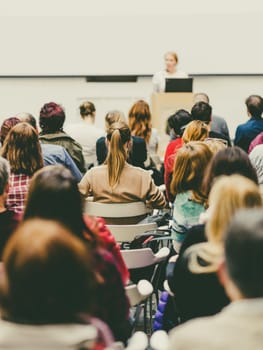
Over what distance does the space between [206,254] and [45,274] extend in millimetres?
948

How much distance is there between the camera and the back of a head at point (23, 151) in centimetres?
418

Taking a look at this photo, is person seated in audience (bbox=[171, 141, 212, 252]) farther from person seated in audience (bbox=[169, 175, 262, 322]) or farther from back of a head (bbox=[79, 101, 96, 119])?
back of a head (bbox=[79, 101, 96, 119])

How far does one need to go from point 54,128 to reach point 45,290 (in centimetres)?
389

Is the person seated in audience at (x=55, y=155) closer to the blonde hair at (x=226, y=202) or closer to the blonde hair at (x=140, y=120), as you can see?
the blonde hair at (x=140, y=120)

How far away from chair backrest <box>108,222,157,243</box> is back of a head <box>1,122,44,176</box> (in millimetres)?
604

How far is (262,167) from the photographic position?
5.24 m

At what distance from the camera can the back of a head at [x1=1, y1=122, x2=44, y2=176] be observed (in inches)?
164

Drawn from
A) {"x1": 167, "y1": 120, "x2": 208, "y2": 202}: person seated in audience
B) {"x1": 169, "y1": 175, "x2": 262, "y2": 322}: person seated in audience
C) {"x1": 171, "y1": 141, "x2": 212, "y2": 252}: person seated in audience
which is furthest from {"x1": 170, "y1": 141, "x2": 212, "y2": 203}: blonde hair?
{"x1": 167, "y1": 120, "x2": 208, "y2": 202}: person seated in audience

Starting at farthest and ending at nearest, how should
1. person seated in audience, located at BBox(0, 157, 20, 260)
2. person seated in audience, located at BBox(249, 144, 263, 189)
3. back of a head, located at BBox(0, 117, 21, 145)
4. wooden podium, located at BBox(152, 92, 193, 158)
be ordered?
wooden podium, located at BBox(152, 92, 193, 158) → person seated in audience, located at BBox(249, 144, 263, 189) → back of a head, located at BBox(0, 117, 21, 145) → person seated in audience, located at BBox(0, 157, 20, 260)

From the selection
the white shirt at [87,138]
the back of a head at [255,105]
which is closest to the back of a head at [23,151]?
the white shirt at [87,138]
